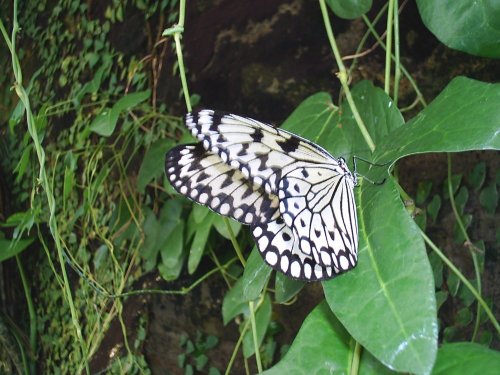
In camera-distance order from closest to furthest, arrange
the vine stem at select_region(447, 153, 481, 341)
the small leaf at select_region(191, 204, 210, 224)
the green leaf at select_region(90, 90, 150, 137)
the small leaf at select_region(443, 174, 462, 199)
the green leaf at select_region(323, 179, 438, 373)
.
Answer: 1. the green leaf at select_region(323, 179, 438, 373)
2. the vine stem at select_region(447, 153, 481, 341)
3. the small leaf at select_region(443, 174, 462, 199)
4. the green leaf at select_region(90, 90, 150, 137)
5. the small leaf at select_region(191, 204, 210, 224)

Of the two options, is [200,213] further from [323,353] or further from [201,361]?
[323,353]

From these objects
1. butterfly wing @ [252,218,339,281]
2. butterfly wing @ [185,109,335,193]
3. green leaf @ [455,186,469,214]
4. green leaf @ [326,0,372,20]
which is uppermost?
green leaf @ [326,0,372,20]

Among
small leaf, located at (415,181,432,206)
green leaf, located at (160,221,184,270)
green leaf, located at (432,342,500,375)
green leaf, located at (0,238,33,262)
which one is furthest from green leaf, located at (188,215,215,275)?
green leaf, located at (0,238,33,262)

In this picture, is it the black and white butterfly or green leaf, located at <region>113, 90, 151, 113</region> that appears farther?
green leaf, located at <region>113, 90, 151, 113</region>

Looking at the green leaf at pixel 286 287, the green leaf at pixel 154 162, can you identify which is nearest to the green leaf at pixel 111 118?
the green leaf at pixel 154 162

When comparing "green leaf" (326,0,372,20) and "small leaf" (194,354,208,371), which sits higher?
"green leaf" (326,0,372,20)

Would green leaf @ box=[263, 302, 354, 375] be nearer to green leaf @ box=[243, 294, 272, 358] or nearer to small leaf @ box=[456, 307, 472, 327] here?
small leaf @ box=[456, 307, 472, 327]

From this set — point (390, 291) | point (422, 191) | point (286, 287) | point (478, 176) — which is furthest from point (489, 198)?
point (390, 291)
